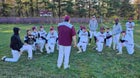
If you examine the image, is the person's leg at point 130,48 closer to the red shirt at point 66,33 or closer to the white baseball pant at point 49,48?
the white baseball pant at point 49,48

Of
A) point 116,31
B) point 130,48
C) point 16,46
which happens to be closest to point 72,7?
point 116,31

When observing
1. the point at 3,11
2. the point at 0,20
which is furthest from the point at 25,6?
the point at 0,20

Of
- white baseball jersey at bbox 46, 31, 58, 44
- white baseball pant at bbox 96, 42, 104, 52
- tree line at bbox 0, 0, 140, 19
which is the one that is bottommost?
tree line at bbox 0, 0, 140, 19

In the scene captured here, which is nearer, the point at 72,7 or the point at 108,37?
the point at 108,37

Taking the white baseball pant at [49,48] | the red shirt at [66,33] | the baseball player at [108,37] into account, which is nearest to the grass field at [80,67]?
the white baseball pant at [49,48]

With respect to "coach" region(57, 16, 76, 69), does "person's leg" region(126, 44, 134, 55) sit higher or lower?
lower

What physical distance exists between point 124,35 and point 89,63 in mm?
3185

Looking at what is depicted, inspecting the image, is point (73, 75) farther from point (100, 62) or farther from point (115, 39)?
point (115, 39)

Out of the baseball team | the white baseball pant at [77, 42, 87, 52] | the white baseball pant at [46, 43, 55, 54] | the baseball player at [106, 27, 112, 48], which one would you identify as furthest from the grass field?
the baseball player at [106, 27, 112, 48]

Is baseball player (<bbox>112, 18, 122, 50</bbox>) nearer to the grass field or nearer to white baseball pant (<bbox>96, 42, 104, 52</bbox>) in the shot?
white baseball pant (<bbox>96, 42, 104, 52</bbox>)

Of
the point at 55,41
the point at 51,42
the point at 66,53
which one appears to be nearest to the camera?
the point at 66,53

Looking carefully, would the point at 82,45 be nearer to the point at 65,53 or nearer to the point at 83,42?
the point at 83,42

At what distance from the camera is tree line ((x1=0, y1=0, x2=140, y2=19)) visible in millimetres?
60750

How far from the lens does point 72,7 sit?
201ft
